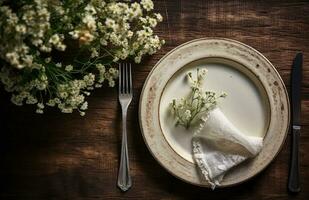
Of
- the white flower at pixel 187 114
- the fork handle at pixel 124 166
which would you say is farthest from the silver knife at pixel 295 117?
the fork handle at pixel 124 166

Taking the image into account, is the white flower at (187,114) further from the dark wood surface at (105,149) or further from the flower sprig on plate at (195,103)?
the dark wood surface at (105,149)

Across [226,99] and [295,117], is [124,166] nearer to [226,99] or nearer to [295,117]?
[226,99]

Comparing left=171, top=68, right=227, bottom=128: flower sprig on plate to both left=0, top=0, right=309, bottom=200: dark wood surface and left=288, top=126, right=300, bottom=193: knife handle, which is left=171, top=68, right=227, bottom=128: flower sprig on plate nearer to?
left=0, top=0, right=309, bottom=200: dark wood surface

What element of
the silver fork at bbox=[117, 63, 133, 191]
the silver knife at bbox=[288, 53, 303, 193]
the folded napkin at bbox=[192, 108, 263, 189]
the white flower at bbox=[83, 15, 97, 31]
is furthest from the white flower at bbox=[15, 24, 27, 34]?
the silver knife at bbox=[288, 53, 303, 193]

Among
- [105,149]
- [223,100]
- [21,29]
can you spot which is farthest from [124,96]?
[21,29]

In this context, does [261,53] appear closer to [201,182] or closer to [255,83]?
[255,83]
